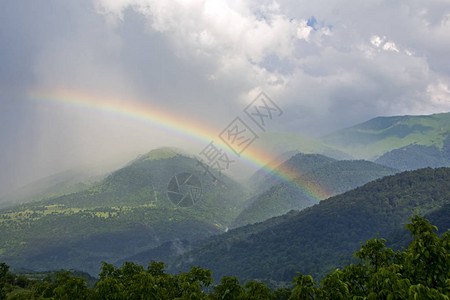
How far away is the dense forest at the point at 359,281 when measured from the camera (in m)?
13.8

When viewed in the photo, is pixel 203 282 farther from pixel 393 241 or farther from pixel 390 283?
pixel 393 241

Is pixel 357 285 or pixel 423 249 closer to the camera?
pixel 423 249

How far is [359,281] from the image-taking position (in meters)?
19.0

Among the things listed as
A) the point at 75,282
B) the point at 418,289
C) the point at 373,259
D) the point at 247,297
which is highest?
the point at 75,282

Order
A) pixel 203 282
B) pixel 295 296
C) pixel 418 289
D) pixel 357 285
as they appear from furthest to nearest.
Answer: pixel 203 282 → pixel 357 285 → pixel 295 296 → pixel 418 289

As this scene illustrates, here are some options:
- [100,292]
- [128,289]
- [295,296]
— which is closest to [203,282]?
[128,289]

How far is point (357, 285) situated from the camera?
18.5 m

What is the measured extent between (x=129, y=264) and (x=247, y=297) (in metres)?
13.8

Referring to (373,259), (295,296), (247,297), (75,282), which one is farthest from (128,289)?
(373,259)

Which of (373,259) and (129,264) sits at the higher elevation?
(129,264)

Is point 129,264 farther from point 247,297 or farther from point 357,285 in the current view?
point 357,285

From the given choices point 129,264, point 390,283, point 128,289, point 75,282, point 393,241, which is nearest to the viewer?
point 390,283

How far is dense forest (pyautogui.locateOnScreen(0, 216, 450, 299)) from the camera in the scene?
13.8 m

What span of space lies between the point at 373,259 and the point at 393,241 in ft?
621
